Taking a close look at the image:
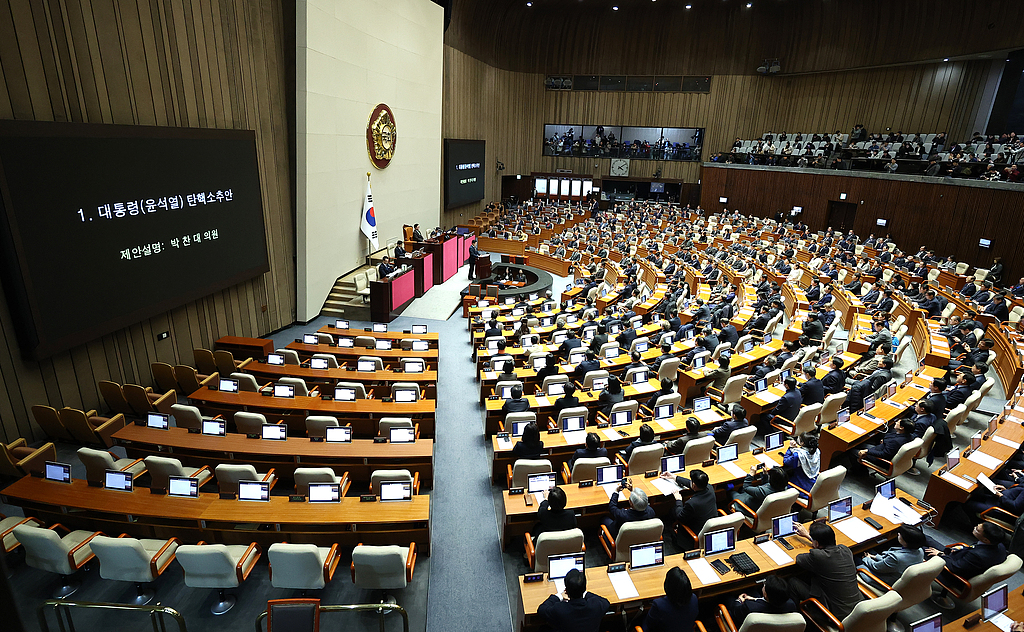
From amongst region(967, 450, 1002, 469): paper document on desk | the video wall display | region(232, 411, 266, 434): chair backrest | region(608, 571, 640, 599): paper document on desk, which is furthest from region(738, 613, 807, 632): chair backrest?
the video wall display

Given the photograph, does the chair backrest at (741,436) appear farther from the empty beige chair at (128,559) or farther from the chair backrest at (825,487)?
the empty beige chair at (128,559)

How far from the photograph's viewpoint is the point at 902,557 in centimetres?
501

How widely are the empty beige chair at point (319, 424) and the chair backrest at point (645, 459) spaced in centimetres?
381

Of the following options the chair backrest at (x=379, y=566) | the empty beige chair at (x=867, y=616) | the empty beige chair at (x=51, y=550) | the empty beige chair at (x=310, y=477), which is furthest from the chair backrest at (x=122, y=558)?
the empty beige chair at (x=867, y=616)

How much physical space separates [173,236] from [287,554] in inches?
283

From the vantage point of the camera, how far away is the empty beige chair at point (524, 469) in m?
6.25

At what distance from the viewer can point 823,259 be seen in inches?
761

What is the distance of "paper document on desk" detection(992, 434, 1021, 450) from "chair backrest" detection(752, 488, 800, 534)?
3.43 metres

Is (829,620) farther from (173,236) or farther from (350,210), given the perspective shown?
(350,210)

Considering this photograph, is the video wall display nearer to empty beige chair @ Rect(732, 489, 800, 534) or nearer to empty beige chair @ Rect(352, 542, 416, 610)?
empty beige chair @ Rect(732, 489, 800, 534)

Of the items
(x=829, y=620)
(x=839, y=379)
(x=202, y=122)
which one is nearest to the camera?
(x=829, y=620)

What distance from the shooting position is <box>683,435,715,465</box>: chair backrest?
6613 millimetres

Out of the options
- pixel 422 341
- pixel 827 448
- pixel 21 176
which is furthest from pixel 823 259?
pixel 21 176

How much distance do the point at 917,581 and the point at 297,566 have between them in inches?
209
